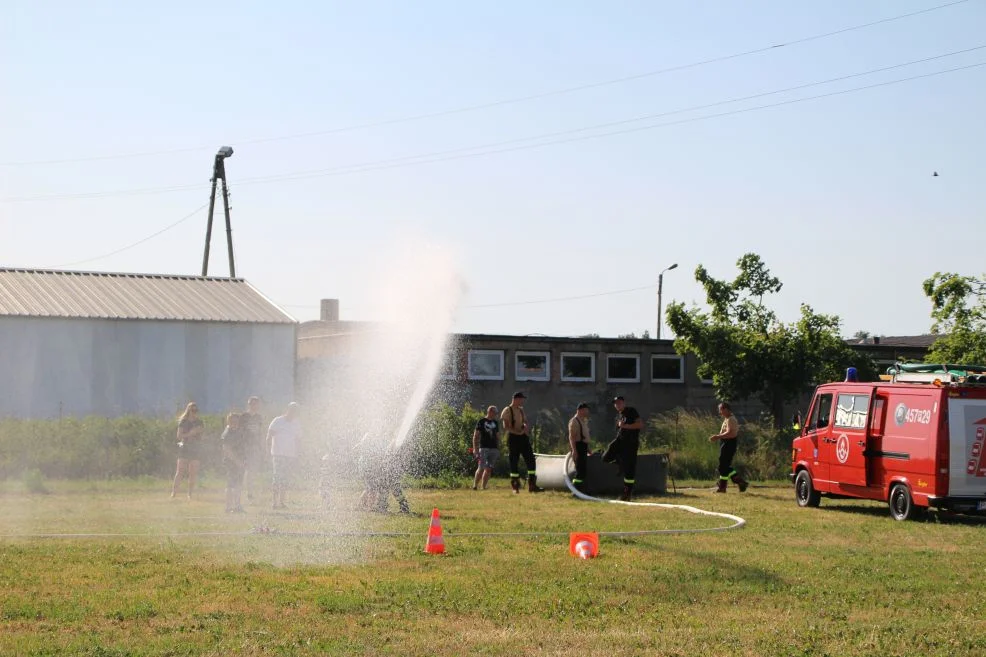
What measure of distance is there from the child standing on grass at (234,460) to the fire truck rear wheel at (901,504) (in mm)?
9936

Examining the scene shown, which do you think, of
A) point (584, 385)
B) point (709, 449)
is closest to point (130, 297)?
point (584, 385)

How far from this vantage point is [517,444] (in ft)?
79.5

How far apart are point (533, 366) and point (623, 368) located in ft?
12.3

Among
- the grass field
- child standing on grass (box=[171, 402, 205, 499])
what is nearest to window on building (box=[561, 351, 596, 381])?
child standing on grass (box=[171, 402, 205, 499])

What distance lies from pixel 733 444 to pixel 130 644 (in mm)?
17214

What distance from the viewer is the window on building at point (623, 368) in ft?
146

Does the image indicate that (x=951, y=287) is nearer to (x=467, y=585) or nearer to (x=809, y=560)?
(x=809, y=560)

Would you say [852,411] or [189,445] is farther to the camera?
[189,445]

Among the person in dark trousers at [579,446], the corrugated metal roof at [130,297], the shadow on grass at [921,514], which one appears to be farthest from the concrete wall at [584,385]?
the shadow on grass at [921,514]

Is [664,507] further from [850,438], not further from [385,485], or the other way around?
[385,485]

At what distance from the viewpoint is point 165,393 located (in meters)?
38.3

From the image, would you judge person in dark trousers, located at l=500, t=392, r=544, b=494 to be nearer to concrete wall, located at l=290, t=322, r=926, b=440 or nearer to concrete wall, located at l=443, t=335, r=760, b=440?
concrete wall, located at l=290, t=322, r=926, b=440

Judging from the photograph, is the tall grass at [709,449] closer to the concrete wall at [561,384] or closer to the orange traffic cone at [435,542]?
the concrete wall at [561,384]

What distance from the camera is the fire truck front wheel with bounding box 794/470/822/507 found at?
21391 millimetres
